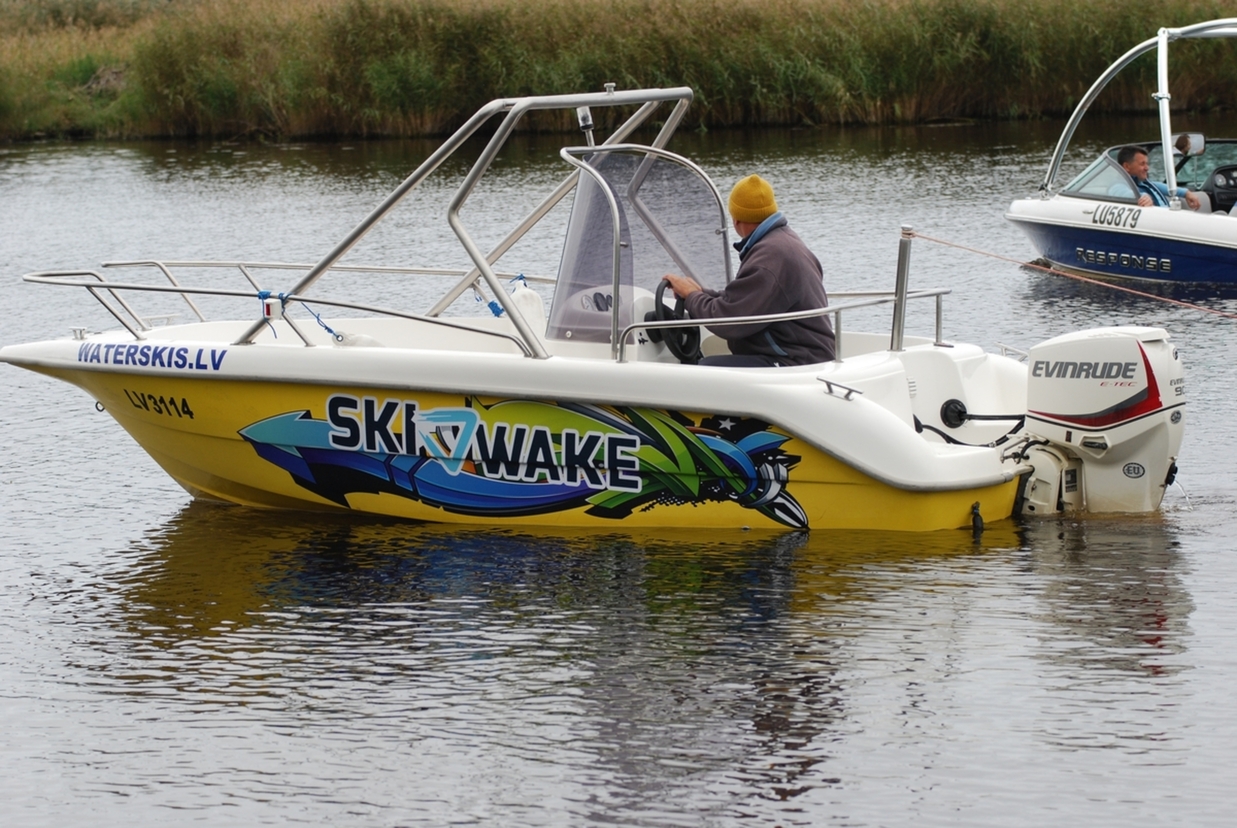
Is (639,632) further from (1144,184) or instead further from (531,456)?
(1144,184)

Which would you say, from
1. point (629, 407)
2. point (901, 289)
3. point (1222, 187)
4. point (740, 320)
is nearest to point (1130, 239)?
point (1222, 187)

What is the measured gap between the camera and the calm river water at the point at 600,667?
5.11m

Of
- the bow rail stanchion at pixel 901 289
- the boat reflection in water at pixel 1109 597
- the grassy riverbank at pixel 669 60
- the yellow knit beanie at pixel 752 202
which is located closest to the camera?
the boat reflection in water at pixel 1109 597

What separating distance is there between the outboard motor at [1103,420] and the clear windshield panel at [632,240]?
1.71 m

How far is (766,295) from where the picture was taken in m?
7.48

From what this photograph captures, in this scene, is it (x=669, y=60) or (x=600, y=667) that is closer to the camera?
(x=600, y=667)

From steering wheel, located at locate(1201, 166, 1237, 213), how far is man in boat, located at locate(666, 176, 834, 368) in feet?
29.1

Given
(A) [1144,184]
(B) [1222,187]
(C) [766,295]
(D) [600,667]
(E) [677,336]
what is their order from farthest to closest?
(B) [1222,187] → (A) [1144,184] → (E) [677,336] → (C) [766,295] → (D) [600,667]

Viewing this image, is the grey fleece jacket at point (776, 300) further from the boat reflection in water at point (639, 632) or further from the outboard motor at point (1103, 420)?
the outboard motor at point (1103, 420)

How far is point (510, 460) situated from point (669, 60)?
20.5 m

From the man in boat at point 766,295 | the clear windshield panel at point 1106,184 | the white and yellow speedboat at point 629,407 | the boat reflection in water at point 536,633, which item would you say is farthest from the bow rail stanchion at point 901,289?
the clear windshield panel at point 1106,184

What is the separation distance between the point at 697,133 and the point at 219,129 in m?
8.70

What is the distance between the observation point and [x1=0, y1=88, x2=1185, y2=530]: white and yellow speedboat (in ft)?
23.8

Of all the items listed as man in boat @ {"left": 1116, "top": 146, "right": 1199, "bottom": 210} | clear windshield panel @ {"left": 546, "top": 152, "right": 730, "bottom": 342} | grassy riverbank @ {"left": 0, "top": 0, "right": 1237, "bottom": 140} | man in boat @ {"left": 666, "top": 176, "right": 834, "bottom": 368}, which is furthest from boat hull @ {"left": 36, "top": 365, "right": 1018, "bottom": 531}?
grassy riverbank @ {"left": 0, "top": 0, "right": 1237, "bottom": 140}
